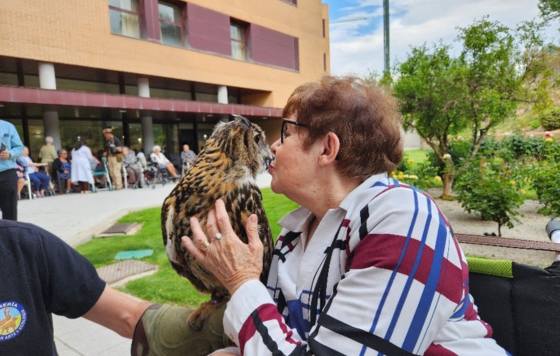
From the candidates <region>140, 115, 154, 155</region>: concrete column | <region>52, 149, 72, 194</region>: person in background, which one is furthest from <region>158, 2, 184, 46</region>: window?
<region>52, 149, 72, 194</region>: person in background

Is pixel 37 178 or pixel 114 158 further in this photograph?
pixel 114 158

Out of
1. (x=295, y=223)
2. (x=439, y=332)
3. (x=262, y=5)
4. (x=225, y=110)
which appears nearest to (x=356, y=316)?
(x=439, y=332)

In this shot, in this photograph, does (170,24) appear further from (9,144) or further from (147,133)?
(9,144)

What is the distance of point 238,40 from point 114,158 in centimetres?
1288

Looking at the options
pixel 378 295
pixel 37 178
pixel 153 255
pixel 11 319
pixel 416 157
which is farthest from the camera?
pixel 416 157

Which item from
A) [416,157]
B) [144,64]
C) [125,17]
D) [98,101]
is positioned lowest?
[416,157]

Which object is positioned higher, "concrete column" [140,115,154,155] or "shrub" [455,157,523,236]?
"concrete column" [140,115,154,155]

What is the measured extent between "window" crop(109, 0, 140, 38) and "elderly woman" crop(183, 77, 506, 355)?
18.3 meters

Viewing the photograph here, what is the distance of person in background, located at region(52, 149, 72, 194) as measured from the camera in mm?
14117

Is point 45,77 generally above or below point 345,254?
above

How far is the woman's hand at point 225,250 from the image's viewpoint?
1352mm

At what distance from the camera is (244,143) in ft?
5.40

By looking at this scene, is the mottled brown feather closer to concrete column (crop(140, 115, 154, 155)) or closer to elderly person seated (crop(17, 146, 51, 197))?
elderly person seated (crop(17, 146, 51, 197))

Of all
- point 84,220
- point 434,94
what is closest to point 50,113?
point 84,220
